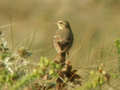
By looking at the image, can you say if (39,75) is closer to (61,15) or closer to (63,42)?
(63,42)

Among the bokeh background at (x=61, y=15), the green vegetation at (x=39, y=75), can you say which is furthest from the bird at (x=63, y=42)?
the bokeh background at (x=61, y=15)

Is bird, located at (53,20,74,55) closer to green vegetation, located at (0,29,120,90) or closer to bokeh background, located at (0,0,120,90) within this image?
green vegetation, located at (0,29,120,90)

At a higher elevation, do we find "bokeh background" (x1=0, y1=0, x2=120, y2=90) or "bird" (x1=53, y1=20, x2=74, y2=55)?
"bokeh background" (x1=0, y1=0, x2=120, y2=90)

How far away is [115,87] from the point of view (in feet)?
11.7

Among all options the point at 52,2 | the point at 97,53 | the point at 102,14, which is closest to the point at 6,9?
the point at 52,2

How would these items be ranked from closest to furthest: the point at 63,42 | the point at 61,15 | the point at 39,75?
the point at 39,75 < the point at 63,42 < the point at 61,15

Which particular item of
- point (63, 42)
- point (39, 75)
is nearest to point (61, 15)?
→ point (63, 42)

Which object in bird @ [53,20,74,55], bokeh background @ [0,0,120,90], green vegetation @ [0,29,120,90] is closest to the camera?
green vegetation @ [0,29,120,90]

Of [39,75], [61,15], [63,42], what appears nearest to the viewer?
[39,75]

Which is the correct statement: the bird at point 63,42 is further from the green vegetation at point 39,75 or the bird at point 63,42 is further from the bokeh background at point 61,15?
the bokeh background at point 61,15

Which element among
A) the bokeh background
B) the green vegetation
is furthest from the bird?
the bokeh background

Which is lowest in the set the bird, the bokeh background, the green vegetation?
the green vegetation

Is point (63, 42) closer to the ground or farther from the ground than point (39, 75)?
farther from the ground

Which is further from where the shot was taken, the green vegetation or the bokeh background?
the bokeh background
